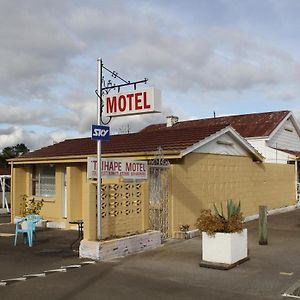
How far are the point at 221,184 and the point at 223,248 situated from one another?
680 centimetres

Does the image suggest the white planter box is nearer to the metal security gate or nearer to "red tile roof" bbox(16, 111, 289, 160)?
the metal security gate

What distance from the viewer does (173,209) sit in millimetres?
13492

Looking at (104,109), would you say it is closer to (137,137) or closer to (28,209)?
(137,137)

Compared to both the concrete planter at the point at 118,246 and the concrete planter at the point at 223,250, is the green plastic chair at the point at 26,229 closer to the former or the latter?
the concrete planter at the point at 118,246

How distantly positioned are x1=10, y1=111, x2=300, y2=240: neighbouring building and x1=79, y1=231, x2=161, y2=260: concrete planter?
36 cm

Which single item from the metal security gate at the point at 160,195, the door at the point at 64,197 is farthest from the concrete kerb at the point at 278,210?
the door at the point at 64,197

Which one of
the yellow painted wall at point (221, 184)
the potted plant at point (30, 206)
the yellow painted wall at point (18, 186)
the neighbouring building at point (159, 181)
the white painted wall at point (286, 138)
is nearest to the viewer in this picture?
the neighbouring building at point (159, 181)

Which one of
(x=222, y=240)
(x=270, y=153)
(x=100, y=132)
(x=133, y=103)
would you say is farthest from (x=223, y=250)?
(x=270, y=153)

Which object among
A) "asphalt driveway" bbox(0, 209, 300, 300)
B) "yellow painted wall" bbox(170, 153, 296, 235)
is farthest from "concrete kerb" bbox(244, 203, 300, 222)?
"asphalt driveway" bbox(0, 209, 300, 300)

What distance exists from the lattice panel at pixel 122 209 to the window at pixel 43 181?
23.6 feet

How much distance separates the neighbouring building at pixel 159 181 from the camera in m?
11.8

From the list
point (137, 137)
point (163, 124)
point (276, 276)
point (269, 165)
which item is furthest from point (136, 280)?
point (163, 124)

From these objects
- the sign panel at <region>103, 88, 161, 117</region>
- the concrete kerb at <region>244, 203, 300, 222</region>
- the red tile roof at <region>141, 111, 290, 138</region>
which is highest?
the red tile roof at <region>141, 111, 290, 138</region>

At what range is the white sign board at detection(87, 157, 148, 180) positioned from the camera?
10992mm
